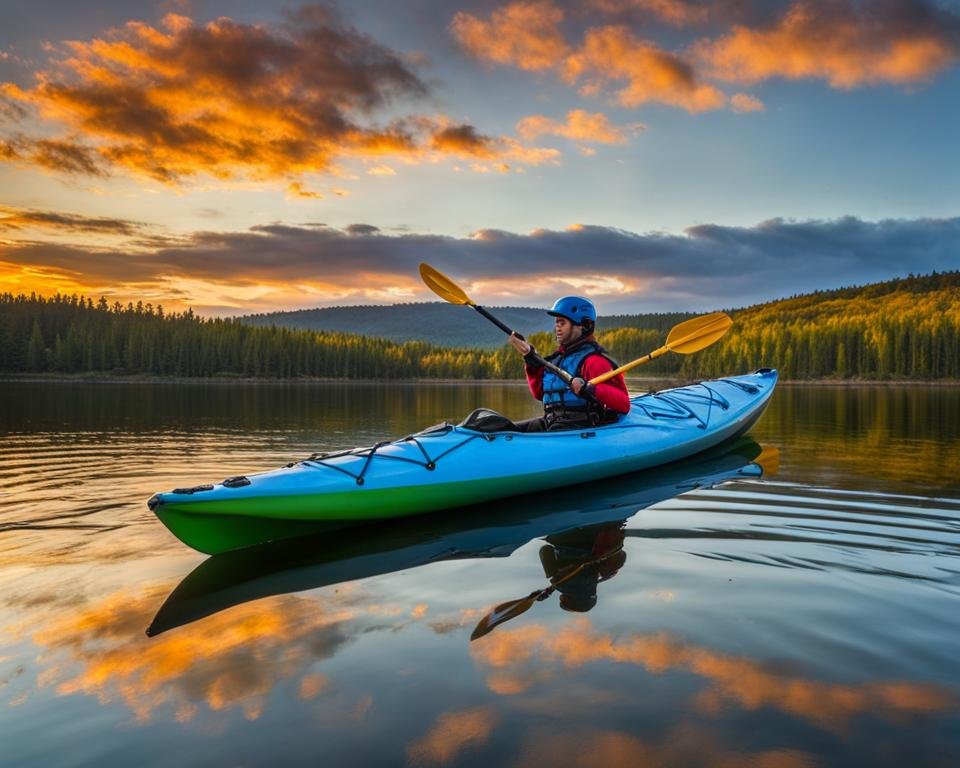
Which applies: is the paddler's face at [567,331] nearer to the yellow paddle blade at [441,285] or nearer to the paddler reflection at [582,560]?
the yellow paddle blade at [441,285]

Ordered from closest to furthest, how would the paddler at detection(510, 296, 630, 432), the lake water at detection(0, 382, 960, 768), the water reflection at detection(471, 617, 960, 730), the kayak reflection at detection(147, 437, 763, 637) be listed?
the lake water at detection(0, 382, 960, 768) < the water reflection at detection(471, 617, 960, 730) < the kayak reflection at detection(147, 437, 763, 637) < the paddler at detection(510, 296, 630, 432)

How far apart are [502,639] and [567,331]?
19.5 feet

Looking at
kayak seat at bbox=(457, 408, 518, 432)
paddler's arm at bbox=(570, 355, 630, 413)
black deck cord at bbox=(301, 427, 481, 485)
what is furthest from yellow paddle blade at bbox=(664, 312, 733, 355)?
black deck cord at bbox=(301, 427, 481, 485)

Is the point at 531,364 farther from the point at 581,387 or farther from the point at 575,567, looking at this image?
the point at 575,567

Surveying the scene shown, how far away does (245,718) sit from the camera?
3.21m

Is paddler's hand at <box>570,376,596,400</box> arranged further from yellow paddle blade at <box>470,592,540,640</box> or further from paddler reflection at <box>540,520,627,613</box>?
yellow paddle blade at <box>470,592,540,640</box>

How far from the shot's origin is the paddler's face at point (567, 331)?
9320 mm

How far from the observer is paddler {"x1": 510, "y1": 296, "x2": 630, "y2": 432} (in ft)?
30.0

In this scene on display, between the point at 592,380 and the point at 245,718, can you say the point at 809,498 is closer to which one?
the point at 592,380

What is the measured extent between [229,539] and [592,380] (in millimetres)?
5007

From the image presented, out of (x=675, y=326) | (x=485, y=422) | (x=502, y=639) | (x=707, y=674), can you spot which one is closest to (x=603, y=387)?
(x=485, y=422)

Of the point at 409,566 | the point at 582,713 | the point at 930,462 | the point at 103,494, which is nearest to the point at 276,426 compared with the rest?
the point at 103,494

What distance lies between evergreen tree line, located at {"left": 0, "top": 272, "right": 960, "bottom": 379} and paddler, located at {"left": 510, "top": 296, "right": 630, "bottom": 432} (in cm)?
7710

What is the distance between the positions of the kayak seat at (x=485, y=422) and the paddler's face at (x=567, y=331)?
5.65 feet
